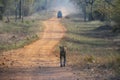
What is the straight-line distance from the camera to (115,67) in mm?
20281

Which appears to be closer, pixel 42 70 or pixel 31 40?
pixel 42 70

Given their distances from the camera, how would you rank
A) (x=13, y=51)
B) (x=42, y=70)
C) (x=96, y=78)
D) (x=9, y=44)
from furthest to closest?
(x=9, y=44) → (x=13, y=51) → (x=42, y=70) → (x=96, y=78)

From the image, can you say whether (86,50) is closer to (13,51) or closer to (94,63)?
(13,51)

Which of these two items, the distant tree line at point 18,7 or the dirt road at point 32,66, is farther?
the distant tree line at point 18,7

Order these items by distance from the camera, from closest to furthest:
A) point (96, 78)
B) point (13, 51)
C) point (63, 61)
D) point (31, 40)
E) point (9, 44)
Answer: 1. point (96, 78)
2. point (63, 61)
3. point (13, 51)
4. point (9, 44)
5. point (31, 40)

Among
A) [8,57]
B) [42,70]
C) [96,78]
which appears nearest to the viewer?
[96,78]

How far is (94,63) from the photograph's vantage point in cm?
2284

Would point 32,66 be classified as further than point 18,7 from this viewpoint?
No

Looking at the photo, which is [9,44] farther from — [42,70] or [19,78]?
[19,78]

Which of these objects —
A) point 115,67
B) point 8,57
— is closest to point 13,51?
point 8,57

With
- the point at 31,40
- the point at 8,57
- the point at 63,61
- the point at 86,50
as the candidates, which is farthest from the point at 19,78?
the point at 31,40

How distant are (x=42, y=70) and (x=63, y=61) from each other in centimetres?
259

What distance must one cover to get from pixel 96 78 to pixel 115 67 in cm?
308

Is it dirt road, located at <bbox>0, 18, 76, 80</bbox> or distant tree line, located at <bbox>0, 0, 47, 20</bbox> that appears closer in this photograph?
dirt road, located at <bbox>0, 18, 76, 80</bbox>
